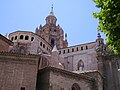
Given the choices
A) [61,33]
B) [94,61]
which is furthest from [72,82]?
[61,33]

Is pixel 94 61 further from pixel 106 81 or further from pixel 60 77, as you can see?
pixel 60 77


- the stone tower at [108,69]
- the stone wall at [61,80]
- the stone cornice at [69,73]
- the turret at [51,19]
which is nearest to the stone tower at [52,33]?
the turret at [51,19]

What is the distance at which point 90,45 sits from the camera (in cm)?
4866

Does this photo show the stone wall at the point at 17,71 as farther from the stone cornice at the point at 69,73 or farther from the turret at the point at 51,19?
the turret at the point at 51,19

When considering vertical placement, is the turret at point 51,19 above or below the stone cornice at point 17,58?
above

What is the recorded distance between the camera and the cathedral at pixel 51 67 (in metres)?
19.5

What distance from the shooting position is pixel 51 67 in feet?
70.2

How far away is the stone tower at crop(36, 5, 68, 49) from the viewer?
184ft

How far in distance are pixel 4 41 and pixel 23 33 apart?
1945 centimetres

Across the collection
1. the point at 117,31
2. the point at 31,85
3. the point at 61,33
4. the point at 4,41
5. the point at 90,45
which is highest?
the point at 61,33

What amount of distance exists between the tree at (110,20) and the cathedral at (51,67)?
A: 6.12 m

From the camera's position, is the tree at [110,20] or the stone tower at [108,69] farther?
the stone tower at [108,69]

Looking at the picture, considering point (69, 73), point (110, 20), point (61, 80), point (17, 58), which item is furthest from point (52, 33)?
point (110, 20)

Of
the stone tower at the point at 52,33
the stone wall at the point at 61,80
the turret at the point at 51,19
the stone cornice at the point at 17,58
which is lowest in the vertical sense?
the stone wall at the point at 61,80
